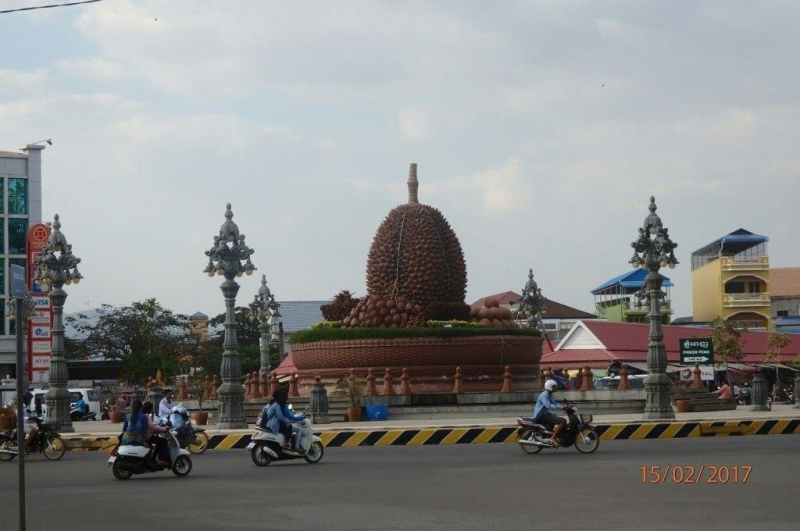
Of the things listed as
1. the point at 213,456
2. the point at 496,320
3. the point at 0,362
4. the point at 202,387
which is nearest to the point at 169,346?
the point at 0,362

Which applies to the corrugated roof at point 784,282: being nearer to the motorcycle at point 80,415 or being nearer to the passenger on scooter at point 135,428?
the motorcycle at point 80,415

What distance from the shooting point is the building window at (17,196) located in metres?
57.7

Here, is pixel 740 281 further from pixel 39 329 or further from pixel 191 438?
pixel 191 438

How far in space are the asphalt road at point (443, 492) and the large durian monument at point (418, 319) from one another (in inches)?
571

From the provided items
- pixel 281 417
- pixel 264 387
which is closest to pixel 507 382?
pixel 264 387

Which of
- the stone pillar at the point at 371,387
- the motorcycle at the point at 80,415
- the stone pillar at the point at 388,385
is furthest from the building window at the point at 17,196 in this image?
the stone pillar at the point at 388,385

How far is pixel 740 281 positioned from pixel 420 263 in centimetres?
4042

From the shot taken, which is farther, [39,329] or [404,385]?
[39,329]

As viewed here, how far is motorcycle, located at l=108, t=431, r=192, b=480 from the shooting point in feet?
58.4

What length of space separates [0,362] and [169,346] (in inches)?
497

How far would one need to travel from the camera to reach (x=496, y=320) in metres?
40.0

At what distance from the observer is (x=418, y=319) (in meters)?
38.4

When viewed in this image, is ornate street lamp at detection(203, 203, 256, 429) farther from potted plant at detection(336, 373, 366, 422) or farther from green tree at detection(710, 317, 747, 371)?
green tree at detection(710, 317, 747, 371)

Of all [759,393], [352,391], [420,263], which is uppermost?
[420,263]
